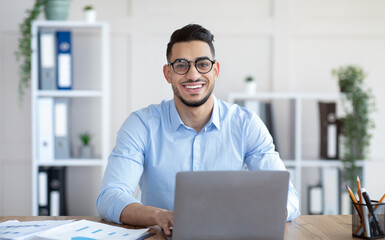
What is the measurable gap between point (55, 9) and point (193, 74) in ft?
5.43

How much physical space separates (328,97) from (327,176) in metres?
0.55

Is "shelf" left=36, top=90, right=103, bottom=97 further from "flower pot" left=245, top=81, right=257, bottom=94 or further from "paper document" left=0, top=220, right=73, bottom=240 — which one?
"paper document" left=0, top=220, right=73, bottom=240

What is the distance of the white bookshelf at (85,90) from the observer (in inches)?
118

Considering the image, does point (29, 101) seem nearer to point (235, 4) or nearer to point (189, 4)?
point (189, 4)

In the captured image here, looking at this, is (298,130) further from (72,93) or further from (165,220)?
(165,220)

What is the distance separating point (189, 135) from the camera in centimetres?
185

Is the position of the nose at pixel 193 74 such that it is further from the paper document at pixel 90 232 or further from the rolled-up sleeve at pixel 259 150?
the paper document at pixel 90 232

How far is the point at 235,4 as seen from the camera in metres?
3.31

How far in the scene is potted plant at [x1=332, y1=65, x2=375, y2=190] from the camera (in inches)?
117

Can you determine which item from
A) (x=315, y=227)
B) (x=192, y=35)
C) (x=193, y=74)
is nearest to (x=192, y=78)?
(x=193, y=74)

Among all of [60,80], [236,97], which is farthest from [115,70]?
[236,97]

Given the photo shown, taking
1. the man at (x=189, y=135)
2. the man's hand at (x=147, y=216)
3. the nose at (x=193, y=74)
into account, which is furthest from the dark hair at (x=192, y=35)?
the man's hand at (x=147, y=216)

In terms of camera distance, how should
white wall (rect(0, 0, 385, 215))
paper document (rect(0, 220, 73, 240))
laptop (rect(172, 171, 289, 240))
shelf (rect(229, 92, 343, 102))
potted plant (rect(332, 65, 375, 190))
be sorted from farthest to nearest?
1. white wall (rect(0, 0, 385, 215))
2. shelf (rect(229, 92, 343, 102))
3. potted plant (rect(332, 65, 375, 190))
4. paper document (rect(0, 220, 73, 240))
5. laptop (rect(172, 171, 289, 240))

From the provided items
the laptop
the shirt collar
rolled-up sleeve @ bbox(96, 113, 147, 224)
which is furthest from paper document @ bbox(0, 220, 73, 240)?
the shirt collar
